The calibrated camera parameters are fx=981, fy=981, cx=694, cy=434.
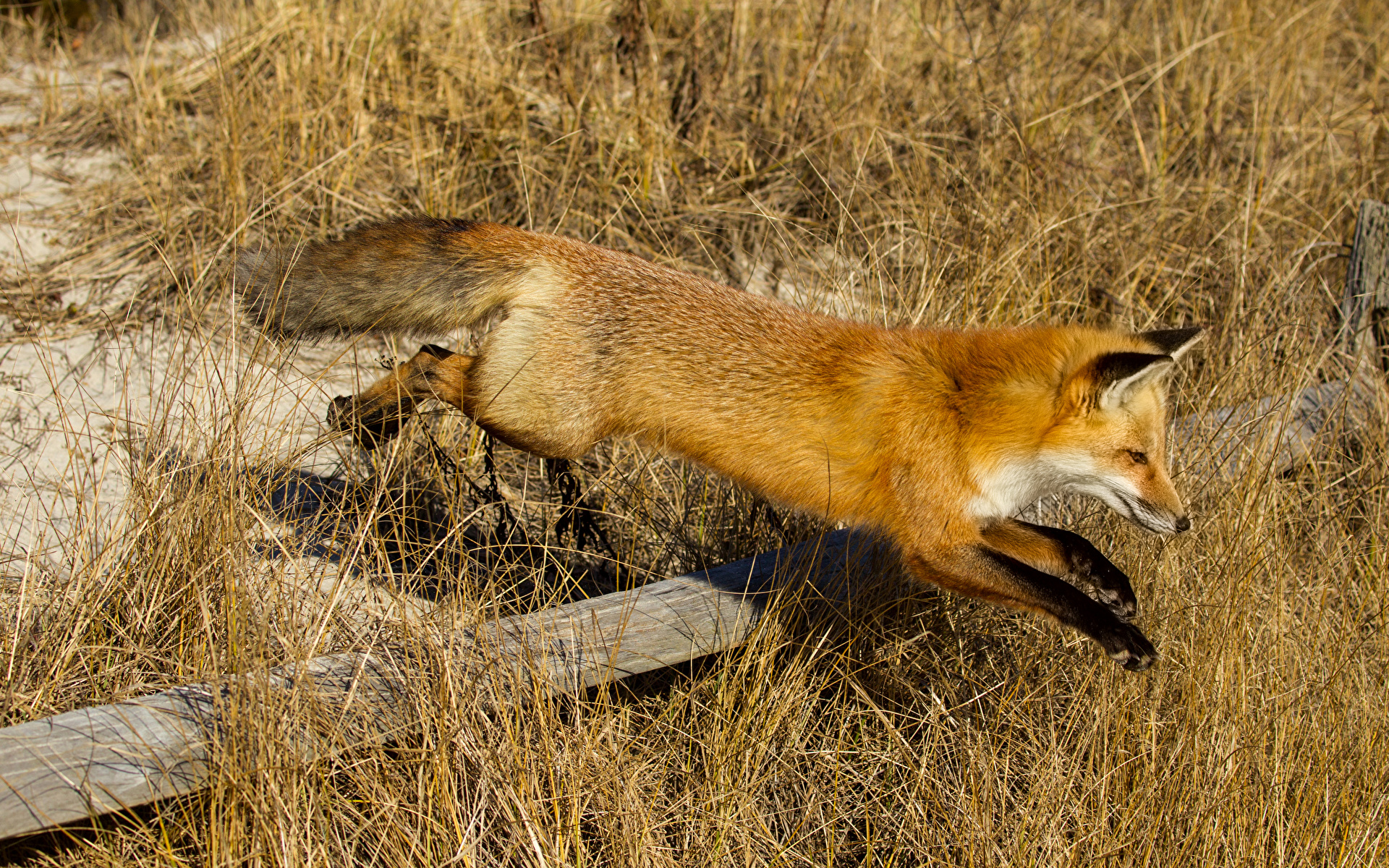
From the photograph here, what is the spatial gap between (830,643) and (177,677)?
2064 millimetres

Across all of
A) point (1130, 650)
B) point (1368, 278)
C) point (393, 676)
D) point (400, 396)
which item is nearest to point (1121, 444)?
point (1130, 650)

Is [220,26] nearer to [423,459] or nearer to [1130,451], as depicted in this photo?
[423,459]

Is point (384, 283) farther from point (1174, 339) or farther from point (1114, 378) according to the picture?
point (1174, 339)

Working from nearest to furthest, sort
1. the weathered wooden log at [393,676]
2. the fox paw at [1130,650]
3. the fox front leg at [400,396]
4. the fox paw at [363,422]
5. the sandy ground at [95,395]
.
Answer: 1. the weathered wooden log at [393,676]
2. the fox paw at [1130,650]
3. the sandy ground at [95,395]
4. the fox front leg at [400,396]
5. the fox paw at [363,422]

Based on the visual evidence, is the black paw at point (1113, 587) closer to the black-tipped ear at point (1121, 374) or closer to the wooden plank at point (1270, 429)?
the black-tipped ear at point (1121, 374)

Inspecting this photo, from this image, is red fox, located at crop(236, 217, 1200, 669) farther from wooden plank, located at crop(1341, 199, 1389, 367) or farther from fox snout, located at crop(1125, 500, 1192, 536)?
wooden plank, located at crop(1341, 199, 1389, 367)

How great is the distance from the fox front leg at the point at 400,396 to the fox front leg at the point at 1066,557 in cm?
187

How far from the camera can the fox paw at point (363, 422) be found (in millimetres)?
3604

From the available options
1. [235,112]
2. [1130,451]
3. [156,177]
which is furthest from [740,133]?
[1130,451]

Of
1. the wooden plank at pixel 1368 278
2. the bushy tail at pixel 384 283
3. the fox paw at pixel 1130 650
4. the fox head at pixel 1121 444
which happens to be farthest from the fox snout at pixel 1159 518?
the wooden plank at pixel 1368 278

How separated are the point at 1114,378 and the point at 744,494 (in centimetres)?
164

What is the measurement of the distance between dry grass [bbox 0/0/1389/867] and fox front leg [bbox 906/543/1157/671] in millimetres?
459

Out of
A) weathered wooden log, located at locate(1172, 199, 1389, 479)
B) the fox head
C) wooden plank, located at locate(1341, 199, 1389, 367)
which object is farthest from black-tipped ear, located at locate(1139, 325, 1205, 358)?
wooden plank, located at locate(1341, 199, 1389, 367)

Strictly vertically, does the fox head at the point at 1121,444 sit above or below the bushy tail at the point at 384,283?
below
